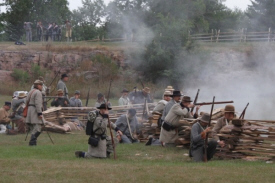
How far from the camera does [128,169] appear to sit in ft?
34.8

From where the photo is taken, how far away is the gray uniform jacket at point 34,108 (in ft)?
49.8

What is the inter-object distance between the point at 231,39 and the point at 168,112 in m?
35.2

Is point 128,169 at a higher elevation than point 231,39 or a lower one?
lower

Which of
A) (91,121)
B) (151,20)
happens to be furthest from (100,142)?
(151,20)

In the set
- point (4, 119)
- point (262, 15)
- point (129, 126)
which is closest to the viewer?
point (129, 126)

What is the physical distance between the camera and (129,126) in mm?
16562

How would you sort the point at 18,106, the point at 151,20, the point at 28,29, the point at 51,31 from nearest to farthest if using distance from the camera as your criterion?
1. the point at 18,106
2. the point at 151,20
3. the point at 51,31
4. the point at 28,29

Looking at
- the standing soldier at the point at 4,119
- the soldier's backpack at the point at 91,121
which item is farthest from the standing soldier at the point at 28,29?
the soldier's backpack at the point at 91,121

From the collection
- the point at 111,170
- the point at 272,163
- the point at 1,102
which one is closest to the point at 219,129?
the point at 272,163

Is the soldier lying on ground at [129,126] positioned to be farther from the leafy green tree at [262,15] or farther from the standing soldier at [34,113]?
the leafy green tree at [262,15]

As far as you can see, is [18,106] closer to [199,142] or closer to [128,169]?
[199,142]

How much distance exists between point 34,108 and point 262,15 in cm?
3877

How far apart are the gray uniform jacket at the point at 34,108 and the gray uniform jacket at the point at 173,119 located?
337 cm

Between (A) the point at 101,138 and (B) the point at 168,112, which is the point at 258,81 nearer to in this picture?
(B) the point at 168,112
